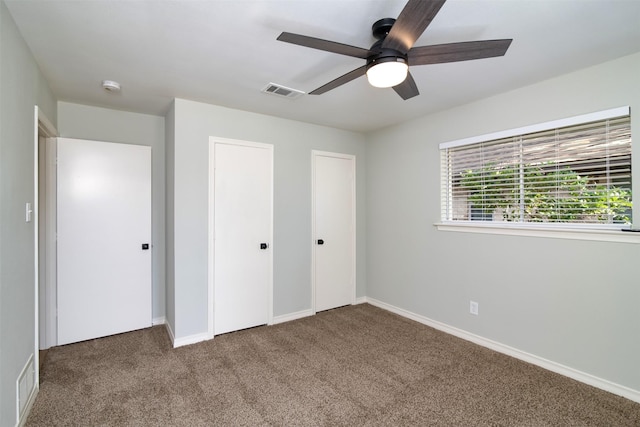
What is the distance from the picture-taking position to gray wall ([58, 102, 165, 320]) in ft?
10.5

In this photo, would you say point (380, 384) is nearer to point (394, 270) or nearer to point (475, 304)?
point (475, 304)

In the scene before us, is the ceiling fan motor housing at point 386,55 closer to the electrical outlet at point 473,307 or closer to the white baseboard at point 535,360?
the electrical outlet at point 473,307

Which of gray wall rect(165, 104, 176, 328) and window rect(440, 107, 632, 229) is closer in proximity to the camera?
window rect(440, 107, 632, 229)

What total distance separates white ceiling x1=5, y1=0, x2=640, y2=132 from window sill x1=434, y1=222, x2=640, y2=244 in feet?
4.13

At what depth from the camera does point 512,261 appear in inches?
112

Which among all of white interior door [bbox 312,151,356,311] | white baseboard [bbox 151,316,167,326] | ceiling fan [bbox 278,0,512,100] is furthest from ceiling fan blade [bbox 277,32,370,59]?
white baseboard [bbox 151,316,167,326]

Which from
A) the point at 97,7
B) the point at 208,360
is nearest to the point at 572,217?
the point at 208,360

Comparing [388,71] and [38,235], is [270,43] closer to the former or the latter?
[388,71]

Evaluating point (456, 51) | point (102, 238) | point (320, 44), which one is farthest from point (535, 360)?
point (102, 238)

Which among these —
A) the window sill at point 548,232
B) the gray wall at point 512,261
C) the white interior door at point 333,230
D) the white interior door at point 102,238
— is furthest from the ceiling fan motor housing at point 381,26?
the white interior door at point 102,238

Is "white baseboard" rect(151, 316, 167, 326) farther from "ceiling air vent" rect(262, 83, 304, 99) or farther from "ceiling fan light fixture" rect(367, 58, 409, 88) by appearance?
"ceiling fan light fixture" rect(367, 58, 409, 88)

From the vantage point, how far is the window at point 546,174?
7.61 feet

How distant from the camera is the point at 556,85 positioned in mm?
2551

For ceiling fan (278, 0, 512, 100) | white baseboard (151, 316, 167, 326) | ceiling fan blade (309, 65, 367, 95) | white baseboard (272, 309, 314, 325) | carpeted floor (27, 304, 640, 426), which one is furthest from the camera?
white baseboard (272, 309, 314, 325)
